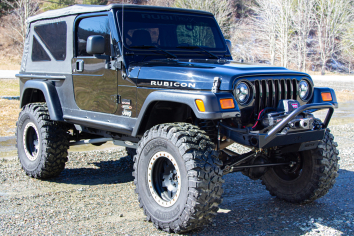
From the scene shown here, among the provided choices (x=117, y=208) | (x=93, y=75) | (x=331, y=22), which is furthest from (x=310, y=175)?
(x=331, y=22)

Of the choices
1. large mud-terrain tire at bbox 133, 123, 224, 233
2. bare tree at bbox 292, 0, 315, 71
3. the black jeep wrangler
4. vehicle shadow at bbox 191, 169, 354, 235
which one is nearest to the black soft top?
the black jeep wrangler

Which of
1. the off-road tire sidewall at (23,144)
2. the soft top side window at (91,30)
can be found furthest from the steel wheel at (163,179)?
the off-road tire sidewall at (23,144)

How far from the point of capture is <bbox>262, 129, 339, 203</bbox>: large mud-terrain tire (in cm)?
427

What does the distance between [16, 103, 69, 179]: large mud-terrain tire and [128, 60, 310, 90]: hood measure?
178 cm

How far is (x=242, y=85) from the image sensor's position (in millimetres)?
3699

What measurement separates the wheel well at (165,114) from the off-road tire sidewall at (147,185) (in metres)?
0.34

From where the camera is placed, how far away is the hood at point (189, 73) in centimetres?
361

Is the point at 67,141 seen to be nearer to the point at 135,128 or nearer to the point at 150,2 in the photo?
the point at 135,128

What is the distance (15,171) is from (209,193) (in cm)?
361

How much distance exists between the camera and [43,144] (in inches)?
210

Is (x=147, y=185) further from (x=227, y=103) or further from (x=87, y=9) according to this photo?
(x=87, y=9)

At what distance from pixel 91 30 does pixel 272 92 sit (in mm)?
2375

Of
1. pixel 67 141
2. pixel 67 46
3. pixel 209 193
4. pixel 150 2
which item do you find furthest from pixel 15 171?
pixel 150 2

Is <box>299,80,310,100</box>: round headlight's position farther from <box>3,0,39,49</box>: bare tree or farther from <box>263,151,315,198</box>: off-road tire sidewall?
<box>3,0,39,49</box>: bare tree
